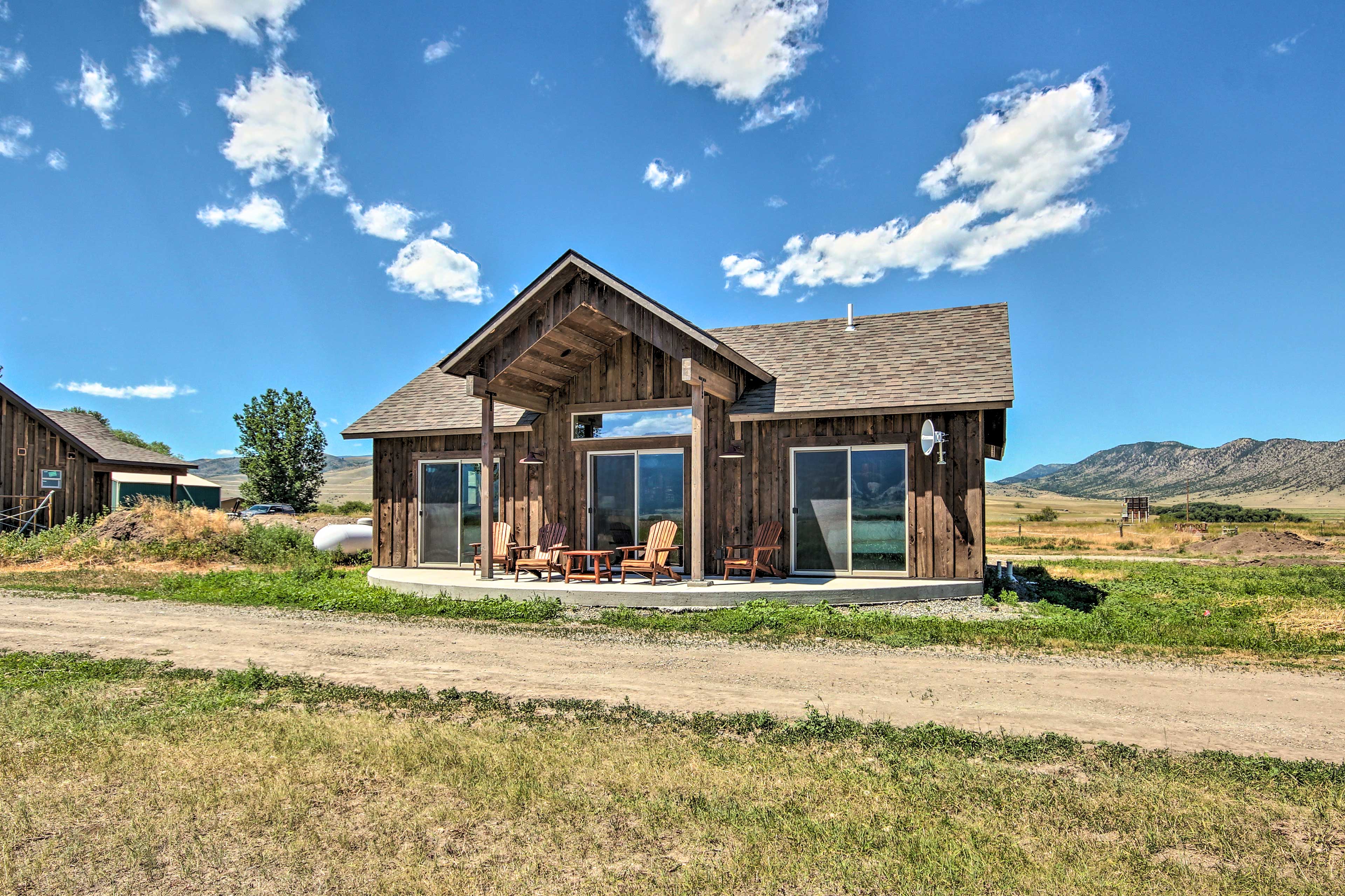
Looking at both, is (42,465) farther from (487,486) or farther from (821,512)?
(821,512)

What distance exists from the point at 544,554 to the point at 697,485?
10.3 ft

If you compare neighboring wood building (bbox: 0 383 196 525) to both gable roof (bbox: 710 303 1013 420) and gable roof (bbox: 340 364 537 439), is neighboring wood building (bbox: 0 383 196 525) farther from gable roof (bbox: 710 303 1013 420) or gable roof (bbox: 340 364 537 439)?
gable roof (bbox: 710 303 1013 420)

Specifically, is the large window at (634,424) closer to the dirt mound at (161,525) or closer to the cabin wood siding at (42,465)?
the dirt mound at (161,525)

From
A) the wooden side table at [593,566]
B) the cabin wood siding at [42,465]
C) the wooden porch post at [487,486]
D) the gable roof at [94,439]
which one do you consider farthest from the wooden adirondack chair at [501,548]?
the gable roof at [94,439]

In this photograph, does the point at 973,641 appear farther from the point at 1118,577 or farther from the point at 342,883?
the point at 1118,577

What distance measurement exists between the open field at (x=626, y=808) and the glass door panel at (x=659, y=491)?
7.19 meters

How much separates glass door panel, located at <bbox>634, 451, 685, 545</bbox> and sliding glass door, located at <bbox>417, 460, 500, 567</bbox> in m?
2.86

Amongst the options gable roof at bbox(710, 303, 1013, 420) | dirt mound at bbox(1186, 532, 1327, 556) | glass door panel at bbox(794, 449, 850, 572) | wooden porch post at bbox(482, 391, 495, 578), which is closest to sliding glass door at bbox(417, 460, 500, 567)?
wooden porch post at bbox(482, 391, 495, 578)

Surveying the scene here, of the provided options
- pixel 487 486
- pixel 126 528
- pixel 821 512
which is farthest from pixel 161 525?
pixel 821 512

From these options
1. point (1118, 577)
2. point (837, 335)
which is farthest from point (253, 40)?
point (1118, 577)

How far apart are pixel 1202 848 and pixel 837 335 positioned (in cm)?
1123

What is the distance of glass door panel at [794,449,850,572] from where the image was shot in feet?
37.8

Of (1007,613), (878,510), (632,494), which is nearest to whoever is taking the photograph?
(1007,613)

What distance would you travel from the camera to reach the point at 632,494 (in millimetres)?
12680
